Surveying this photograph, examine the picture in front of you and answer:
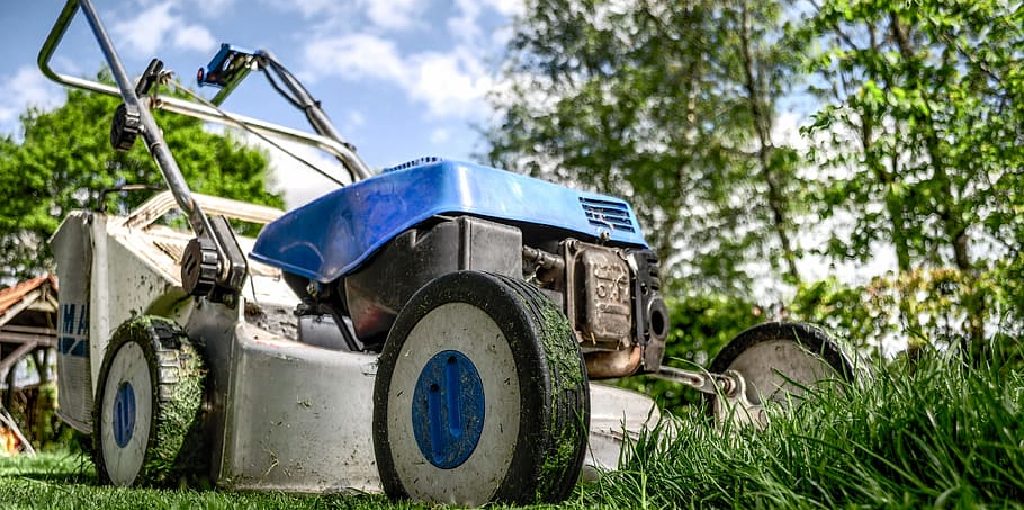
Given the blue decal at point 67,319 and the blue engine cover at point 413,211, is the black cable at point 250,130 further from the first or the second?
the blue decal at point 67,319

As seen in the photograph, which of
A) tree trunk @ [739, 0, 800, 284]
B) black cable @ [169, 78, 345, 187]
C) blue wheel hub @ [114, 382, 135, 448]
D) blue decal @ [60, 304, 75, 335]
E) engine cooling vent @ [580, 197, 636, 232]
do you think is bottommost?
blue wheel hub @ [114, 382, 135, 448]

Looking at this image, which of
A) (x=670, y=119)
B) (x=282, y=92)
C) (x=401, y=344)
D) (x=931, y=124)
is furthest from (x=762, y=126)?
(x=401, y=344)

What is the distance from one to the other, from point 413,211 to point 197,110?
175 centimetres

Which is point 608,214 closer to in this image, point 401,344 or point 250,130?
point 401,344

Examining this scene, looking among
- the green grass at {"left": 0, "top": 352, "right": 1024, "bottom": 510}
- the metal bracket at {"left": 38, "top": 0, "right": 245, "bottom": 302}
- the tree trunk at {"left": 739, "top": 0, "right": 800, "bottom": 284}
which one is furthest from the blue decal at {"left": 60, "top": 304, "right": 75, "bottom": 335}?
the tree trunk at {"left": 739, "top": 0, "right": 800, "bottom": 284}

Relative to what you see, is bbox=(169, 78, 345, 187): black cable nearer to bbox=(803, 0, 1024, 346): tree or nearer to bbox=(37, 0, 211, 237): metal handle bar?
bbox=(37, 0, 211, 237): metal handle bar

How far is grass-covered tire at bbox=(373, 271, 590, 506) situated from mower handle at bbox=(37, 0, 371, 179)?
7.36 feet

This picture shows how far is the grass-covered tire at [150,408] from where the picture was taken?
3387mm

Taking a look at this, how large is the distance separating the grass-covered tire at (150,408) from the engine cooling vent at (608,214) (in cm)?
152

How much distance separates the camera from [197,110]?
14.3 feet

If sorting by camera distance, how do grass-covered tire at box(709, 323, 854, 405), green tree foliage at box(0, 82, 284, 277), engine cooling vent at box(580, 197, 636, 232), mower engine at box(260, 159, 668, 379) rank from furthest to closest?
green tree foliage at box(0, 82, 284, 277) < grass-covered tire at box(709, 323, 854, 405) < engine cooling vent at box(580, 197, 636, 232) < mower engine at box(260, 159, 668, 379)

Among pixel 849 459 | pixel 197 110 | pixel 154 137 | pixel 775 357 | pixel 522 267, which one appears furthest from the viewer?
pixel 197 110

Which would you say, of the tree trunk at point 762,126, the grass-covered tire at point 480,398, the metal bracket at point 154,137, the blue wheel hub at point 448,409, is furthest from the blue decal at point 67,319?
the tree trunk at point 762,126

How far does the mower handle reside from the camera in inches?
172
